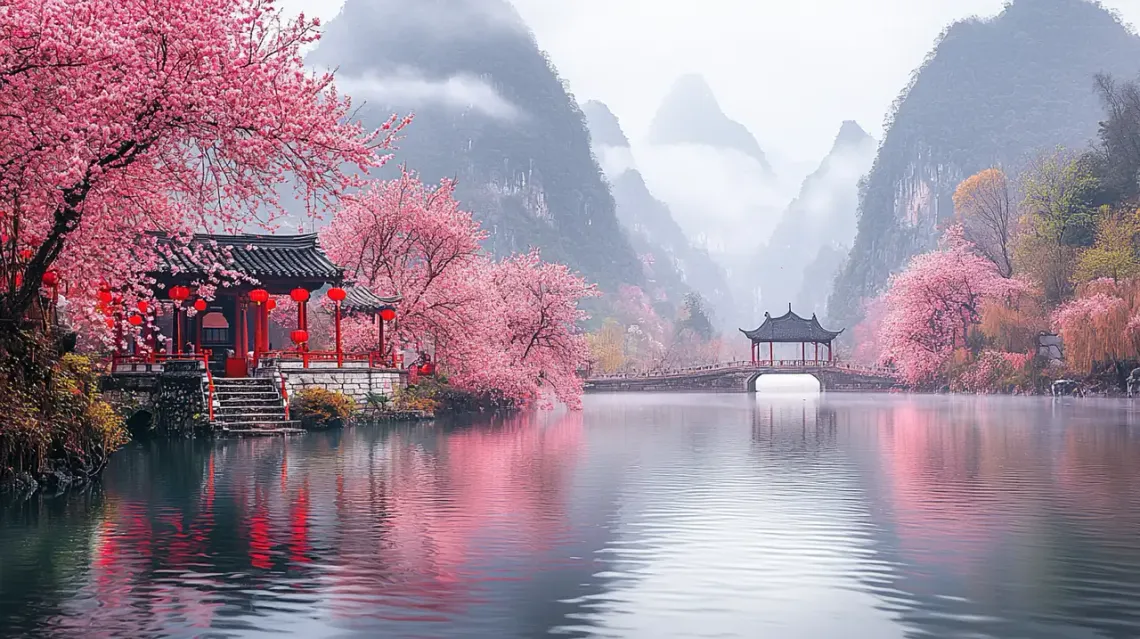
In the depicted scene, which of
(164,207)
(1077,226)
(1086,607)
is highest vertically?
(1077,226)

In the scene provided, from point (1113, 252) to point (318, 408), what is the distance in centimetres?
4209

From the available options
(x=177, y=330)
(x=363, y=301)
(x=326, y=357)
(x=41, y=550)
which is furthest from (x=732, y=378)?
(x=41, y=550)

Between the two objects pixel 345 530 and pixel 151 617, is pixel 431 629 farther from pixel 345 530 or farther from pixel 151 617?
pixel 345 530

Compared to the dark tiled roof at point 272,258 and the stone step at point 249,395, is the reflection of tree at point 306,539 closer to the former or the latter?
the stone step at point 249,395

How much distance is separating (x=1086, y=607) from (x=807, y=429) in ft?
96.4

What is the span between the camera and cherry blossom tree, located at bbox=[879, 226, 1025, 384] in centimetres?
7612

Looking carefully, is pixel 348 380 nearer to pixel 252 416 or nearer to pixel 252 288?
pixel 252 288

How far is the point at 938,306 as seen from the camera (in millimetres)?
77000

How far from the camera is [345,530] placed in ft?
49.1

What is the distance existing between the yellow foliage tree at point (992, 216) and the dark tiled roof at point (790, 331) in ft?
54.4

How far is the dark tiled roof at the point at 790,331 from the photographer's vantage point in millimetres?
103375

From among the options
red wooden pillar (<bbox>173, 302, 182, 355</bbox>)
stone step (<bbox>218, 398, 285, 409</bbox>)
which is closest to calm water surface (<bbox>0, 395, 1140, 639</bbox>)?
stone step (<bbox>218, 398, 285, 409</bbox>)

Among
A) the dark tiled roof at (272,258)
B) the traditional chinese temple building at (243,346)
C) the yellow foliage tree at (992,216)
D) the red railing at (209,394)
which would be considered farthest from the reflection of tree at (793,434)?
the yellow foliage tree at (992,216)

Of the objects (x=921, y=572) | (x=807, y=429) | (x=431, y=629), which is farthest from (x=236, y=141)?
(x=807, y=429)
